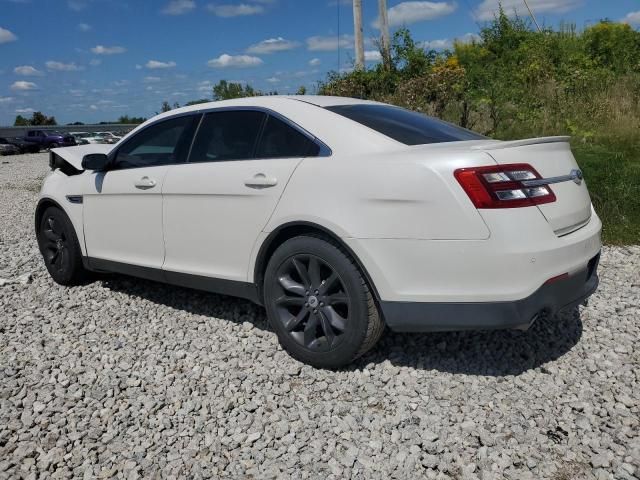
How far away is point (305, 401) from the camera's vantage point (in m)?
3.12

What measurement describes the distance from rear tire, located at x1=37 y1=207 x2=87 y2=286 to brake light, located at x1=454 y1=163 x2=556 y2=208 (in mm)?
3548

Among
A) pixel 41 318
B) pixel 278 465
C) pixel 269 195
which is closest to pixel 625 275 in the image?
pixel 269 195

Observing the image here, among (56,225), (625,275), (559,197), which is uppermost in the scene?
(559,197)

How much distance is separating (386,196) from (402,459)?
1.26 meters

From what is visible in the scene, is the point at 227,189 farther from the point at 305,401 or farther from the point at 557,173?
the point at 557,173

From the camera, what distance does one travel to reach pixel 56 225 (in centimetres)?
517

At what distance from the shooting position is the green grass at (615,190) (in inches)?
242

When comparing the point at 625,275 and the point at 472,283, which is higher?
the point at 472,283

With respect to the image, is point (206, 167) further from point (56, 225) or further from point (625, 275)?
point (625, 275)

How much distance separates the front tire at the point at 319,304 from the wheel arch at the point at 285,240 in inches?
1.5

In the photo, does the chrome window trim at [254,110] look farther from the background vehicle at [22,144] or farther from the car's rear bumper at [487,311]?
the background vehicle at [22,144]

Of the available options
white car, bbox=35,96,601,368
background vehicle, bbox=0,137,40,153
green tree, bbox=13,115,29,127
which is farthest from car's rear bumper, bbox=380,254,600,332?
green tree, bbox=13,115,29,127

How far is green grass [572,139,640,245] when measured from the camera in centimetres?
614

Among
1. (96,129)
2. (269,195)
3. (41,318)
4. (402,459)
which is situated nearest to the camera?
(402,459)
